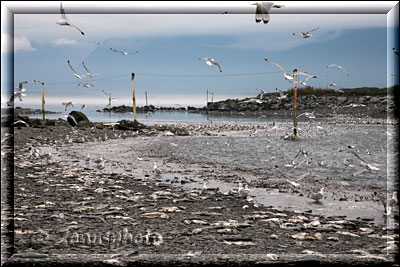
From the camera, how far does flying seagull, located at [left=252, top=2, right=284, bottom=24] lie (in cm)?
727

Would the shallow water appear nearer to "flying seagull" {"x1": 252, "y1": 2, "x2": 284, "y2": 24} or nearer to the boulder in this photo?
"flying seagull" {"x1": 252, "y1": 2, "x2": 284, "y2": 24}

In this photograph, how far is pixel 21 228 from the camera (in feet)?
24.9

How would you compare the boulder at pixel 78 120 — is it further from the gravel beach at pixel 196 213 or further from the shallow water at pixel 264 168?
the gravel beach at pixel 196 213

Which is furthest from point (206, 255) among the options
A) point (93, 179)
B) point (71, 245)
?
point (93, 179)

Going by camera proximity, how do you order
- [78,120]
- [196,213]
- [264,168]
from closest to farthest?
[196,213] → [264,168] → [78,120]

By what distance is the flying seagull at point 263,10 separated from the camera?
23.8 feet

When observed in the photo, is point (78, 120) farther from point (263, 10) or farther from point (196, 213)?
point (263, 10)

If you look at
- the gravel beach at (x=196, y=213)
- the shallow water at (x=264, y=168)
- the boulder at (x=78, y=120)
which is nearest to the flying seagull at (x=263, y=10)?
the gravel beach at (x=196, y=213)

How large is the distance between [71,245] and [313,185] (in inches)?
382

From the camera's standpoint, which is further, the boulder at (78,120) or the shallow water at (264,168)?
the boulder at (78,120)

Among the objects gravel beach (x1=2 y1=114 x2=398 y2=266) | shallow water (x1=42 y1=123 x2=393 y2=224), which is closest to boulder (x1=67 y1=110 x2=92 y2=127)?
shallow water (x1=42 y1=123 x2=393 y2=224)

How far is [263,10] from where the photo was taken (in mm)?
7445

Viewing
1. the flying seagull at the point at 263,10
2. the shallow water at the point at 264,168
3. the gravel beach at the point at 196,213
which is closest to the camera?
the gravel beach at the point at 196,213

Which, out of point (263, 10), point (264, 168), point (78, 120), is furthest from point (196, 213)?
point (78, 120)
